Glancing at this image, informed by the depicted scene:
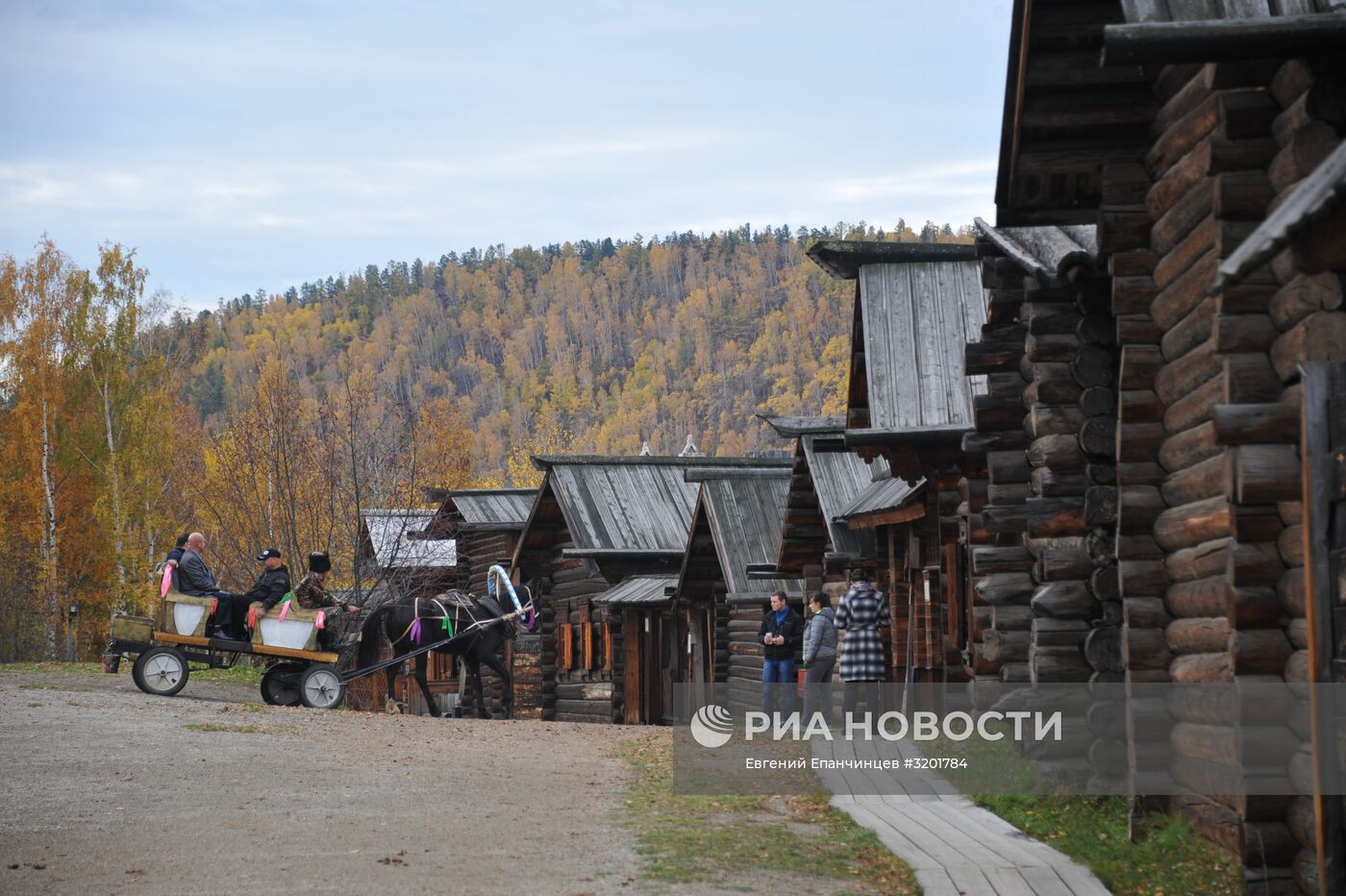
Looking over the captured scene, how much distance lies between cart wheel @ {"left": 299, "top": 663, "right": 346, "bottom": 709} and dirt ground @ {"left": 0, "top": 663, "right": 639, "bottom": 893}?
2127 millimetres

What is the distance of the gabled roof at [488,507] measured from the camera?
133ft

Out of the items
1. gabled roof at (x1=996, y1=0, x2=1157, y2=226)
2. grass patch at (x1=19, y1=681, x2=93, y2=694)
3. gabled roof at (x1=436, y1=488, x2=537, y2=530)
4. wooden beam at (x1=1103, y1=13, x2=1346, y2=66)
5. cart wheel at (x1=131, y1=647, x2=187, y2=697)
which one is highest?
gabled roof at (x1=996, y1=0, x2=1157, y2=226)

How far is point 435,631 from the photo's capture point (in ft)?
83.6

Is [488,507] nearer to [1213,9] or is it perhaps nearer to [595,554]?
[595,554]

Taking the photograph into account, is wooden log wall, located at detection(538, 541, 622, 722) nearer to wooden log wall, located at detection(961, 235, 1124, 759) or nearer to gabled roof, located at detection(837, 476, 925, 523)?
gabled roof, located at detection(837, 476, 925, 523)

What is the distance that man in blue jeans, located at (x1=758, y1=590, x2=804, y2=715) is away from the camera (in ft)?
65.3

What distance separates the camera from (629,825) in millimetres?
10711

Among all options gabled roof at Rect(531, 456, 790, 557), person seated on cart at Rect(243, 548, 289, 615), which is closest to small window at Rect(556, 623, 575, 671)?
gabled roof at Rect(531, 456, 790, 557)

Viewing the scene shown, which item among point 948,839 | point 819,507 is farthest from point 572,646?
point 948,839

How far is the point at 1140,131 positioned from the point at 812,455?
13.8 meters

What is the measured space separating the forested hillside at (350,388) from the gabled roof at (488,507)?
1.51m

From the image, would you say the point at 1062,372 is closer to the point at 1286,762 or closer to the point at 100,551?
the point at 1286,762

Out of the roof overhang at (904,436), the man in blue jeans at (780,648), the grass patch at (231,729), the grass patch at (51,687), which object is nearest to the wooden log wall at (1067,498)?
the roof overhang at (904,436)

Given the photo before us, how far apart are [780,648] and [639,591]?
11908mm
